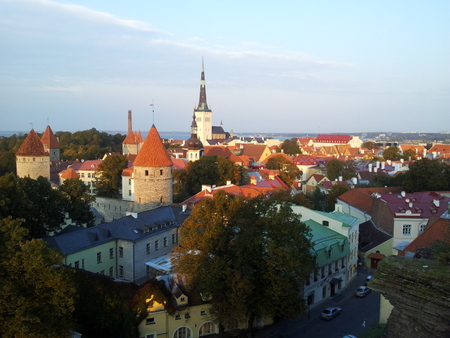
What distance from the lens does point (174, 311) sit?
15.4 m

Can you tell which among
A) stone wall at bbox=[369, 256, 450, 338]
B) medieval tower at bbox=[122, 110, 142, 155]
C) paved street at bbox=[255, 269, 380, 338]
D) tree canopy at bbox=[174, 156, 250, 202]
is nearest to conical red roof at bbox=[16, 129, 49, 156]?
tree canopy at bbox=[174, 156, 250, 202]

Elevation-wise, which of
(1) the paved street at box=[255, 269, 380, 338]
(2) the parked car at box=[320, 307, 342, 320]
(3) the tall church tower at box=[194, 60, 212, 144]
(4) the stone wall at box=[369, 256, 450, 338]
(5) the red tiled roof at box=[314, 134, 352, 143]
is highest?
(3) the tall church tower at box=[194, 60, 212, 144]

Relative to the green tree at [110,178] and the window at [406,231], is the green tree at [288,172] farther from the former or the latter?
the window at [406,231]

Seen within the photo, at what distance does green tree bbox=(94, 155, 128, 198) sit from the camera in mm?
41656

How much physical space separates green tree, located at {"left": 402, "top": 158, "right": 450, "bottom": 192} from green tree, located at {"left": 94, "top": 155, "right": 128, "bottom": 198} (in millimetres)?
Result: 26945

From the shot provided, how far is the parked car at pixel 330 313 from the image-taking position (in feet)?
59.6

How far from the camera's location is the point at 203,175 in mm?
41125

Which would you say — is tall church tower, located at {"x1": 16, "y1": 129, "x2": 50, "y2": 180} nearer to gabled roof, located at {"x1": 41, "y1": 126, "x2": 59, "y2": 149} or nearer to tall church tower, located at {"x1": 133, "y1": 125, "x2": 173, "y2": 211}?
tall church tower, located at {"x1": 133, "y1": 125, "x2": 173, "y2": 211}

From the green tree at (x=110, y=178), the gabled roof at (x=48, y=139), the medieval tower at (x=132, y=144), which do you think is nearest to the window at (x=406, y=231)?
the green tree at (x=110, y=178)

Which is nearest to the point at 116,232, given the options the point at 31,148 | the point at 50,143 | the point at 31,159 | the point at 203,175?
the point at 203,175

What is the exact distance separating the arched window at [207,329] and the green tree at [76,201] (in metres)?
12.6

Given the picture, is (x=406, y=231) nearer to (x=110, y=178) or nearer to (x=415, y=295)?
(x=415, y=295)

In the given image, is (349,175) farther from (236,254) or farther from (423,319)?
(423,319)

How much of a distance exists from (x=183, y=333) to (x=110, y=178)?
28.6m
